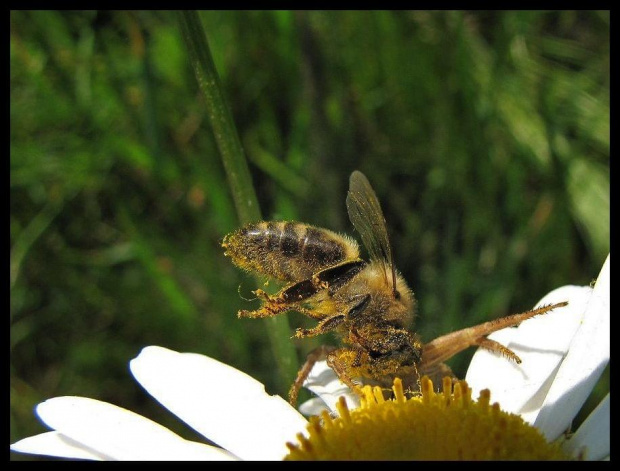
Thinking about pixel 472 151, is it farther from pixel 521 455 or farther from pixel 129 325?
pixel 521 455

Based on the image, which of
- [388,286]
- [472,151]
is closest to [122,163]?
[472,151]

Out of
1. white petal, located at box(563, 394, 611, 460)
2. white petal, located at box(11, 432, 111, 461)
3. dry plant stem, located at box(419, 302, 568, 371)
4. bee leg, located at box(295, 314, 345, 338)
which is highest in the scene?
bee leg, located at box(295, 314, 345, 338)

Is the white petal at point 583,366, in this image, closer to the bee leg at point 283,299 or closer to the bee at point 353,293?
the bee at point 353,293

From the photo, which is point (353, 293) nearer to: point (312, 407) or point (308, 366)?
point (308, 366)

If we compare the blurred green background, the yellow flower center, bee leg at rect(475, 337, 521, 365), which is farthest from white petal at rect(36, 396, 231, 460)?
the blurred green background

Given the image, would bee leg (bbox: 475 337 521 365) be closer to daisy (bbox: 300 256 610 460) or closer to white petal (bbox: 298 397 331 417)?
daisy (bbox: 300 256 610 460)

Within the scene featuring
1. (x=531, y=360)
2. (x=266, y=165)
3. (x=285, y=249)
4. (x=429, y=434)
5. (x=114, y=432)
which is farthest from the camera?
(x=266, y=165)

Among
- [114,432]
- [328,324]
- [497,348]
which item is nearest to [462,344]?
[497,348]
